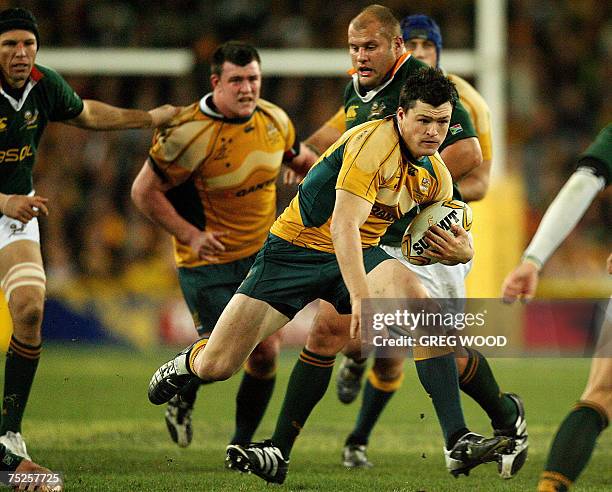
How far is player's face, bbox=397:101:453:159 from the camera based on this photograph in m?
5.21

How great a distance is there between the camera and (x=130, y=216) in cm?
1459

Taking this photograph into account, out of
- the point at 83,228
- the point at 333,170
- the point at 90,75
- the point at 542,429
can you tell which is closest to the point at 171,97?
the point at 90,75

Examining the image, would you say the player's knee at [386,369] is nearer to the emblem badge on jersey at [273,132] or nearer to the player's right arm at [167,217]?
the player's right arm at [167,217]

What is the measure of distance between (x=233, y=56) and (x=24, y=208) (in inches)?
67.1

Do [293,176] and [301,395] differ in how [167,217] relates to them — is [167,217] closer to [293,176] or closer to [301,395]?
[293,176]

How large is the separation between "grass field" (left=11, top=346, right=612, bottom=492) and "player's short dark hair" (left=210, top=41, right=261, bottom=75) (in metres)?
2.30

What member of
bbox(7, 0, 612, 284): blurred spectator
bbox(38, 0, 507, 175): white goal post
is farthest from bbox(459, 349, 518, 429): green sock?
bbox(7, 0, 612, 284): blurred spectator

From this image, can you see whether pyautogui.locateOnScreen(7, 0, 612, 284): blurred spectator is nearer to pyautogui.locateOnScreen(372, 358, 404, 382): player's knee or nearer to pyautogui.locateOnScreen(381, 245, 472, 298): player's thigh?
pyautogui.locateOnScreen(372, 358, 404, 382): player's knee

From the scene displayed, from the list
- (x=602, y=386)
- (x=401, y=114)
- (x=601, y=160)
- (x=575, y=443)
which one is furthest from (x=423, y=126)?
(x=575, y=443)

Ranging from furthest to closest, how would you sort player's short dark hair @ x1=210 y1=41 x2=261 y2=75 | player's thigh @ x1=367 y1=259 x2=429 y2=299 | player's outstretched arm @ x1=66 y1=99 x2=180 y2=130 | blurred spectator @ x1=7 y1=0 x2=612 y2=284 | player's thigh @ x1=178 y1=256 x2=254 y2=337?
blurred spectator @ x1=7 y1=0 x2=612 y2=284, player's thigh @ x1=178 y1=256 x2=254 y2=337, player's short dark hair @ x1=210 y1=41 x2=261 y2=75, player's outstretched arm @ x1=66 y1=99 x2=180 y2=130, player's thigh @ x1=367 y1=259 x2=429 y2=299

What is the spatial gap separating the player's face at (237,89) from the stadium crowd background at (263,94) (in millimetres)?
6281

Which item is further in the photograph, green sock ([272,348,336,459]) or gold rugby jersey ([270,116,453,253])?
green sock ([272,348,336,459])

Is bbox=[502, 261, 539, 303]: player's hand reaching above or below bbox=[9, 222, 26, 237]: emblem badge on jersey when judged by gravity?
above

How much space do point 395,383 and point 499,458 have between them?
1765 millimetres
